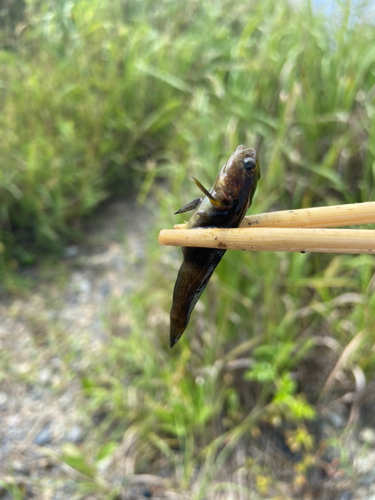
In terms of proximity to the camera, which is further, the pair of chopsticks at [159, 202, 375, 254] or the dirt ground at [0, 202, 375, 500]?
the dirt ground at [0, 202, 375, 500]

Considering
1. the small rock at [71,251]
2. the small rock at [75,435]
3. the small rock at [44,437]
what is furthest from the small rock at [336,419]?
the small rock at [71,251]

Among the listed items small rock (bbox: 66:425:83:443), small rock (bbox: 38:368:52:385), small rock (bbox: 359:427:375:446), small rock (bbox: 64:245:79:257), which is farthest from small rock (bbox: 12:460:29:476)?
small rock (bbox: 359:427:375:446)

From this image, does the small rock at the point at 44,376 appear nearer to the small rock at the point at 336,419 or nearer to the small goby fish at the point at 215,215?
the small rock at the point at 336,419

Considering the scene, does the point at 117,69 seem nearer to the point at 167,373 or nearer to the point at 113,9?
the point at 113,9

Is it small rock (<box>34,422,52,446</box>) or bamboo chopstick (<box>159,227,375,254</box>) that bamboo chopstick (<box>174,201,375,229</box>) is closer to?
bamboo chopstick (<box>159,227,375,254</box>)

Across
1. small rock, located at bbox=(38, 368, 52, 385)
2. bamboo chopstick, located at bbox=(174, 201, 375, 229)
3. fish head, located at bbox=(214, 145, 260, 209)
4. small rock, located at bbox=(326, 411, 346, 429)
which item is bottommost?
small rock, located at bbox=(326, 411, 346, 429)

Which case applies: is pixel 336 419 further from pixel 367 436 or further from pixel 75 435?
pixel 75 435
